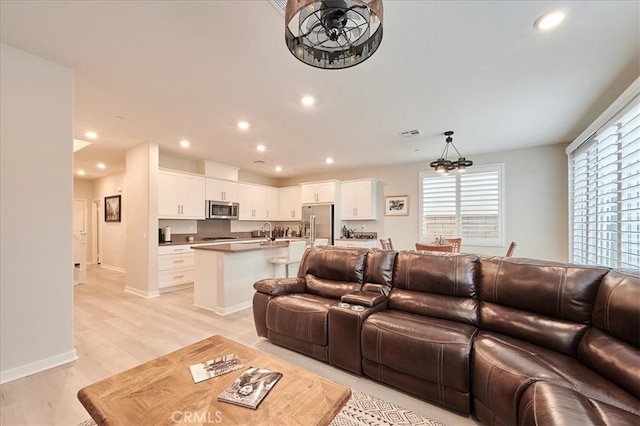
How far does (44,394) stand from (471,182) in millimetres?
6609

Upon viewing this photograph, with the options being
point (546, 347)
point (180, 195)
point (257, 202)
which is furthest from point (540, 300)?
point (257, 202)

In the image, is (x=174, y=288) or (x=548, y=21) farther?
(x=174, y=288)

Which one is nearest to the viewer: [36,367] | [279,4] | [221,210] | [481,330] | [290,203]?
[279,4]

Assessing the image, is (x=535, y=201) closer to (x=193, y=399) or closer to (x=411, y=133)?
(x=411, y=133)

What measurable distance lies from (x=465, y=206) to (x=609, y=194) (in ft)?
8.41

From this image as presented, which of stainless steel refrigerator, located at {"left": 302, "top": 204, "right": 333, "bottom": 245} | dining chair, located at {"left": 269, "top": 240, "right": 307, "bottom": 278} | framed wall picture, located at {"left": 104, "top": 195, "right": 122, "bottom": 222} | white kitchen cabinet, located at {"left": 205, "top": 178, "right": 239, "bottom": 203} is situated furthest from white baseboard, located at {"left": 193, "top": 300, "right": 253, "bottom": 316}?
framed wall picture, located at {"left": 104, "top": 195, "right": 122, "bottom": 222}

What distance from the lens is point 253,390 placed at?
135 centimetres

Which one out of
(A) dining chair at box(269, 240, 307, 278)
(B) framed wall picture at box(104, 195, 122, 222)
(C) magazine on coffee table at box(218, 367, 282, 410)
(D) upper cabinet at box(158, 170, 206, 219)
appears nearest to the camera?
(C) magazine on coffee table at box(218, 367, 282, 410)

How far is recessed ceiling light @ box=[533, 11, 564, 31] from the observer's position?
1.83m

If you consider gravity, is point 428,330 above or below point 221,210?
below

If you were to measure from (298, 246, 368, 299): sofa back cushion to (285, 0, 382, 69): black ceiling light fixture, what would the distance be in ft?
6.78

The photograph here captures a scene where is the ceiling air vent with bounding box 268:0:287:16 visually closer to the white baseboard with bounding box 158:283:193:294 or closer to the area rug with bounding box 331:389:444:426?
the area rug with bounding box 331:389:444:426

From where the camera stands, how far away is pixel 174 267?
5.27 m

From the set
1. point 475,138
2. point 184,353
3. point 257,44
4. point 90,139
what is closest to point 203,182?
point 90,139
